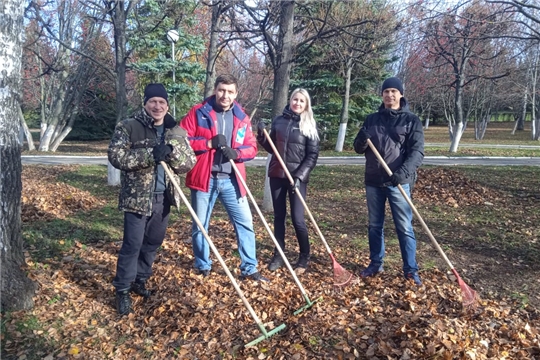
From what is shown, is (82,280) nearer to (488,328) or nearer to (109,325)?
(109,325)

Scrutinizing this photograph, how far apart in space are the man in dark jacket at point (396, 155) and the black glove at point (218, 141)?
151 cm

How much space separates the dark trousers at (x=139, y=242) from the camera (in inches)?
152

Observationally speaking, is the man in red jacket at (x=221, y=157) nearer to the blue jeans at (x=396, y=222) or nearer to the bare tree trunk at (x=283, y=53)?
the blue jeans at (x=396, y=222)

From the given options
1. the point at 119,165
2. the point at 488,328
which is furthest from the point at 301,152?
the point at 488,328

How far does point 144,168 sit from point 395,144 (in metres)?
2.68

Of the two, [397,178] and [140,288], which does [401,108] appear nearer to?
[397,178]

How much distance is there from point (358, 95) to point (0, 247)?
19.9 metres

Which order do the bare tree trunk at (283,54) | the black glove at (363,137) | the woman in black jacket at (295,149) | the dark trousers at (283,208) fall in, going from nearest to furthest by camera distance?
the black glove at (363,137), the woman in black jacket at (295,149), the dark trousers at (283,208), the bare tree trunk at (283,54)

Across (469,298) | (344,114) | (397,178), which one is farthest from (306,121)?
(344,114)

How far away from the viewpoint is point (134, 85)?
2453cm

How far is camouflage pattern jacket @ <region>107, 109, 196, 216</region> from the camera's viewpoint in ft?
11.9

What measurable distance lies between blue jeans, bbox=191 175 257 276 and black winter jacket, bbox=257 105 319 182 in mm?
570

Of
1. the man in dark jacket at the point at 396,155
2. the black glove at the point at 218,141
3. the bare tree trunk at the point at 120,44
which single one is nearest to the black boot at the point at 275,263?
the man in dark jacket at the point at 396,155

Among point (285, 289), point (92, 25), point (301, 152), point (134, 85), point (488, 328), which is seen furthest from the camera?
point (134, 85)
